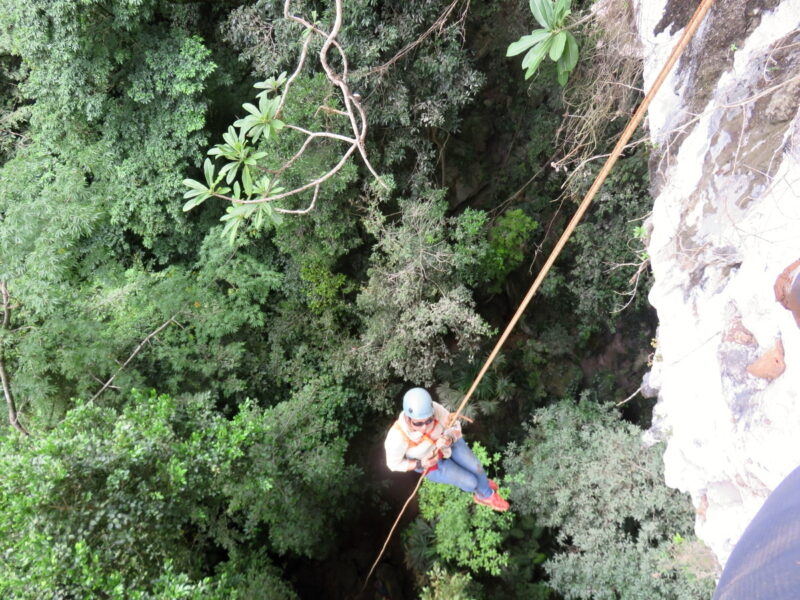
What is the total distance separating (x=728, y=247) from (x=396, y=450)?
2417 mm

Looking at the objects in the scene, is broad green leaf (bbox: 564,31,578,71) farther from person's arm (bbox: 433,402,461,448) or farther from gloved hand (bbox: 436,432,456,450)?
gloved hand (bbox: 436,432,456,450)

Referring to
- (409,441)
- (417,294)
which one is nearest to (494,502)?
(409,441)

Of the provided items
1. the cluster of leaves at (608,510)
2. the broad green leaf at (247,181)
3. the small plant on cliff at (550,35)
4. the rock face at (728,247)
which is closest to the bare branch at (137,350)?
the broad green leaf at (247,181)

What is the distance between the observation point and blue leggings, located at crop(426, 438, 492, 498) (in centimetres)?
415

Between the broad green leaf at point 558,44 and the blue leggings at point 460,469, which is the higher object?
the broad green leaf at point 558,44

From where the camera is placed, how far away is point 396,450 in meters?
3.53

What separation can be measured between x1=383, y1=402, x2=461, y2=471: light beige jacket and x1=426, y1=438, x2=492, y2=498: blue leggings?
541 mm

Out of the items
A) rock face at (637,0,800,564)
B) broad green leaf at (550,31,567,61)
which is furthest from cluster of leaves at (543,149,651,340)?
broad green leaf at (550,31,567,61)

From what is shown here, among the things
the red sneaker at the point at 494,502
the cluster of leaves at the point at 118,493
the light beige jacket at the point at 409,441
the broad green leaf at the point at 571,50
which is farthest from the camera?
the red sneaker at the point at 494,502

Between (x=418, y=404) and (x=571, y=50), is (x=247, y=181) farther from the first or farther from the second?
(x=571, y=50)

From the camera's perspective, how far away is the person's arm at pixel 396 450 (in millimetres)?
A: 3500

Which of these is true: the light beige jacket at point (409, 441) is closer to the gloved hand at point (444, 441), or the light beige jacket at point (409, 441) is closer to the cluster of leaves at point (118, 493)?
the gloved hand at point (444, 441)

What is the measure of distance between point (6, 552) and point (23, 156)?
Result: 5134mm

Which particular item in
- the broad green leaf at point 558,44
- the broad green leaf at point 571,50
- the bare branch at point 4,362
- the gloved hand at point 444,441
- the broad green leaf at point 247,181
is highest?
the broad green leaf at point 558,44
